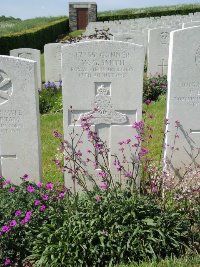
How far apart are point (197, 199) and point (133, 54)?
1.72 meters

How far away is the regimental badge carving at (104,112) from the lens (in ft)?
13.8

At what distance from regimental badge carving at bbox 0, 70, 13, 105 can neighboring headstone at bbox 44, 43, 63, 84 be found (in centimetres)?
652

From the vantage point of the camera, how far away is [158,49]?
34.7 ft

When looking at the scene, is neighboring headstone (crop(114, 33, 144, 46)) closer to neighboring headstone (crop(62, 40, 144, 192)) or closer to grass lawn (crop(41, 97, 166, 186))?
grass lawn (crop(41, 97, 166, 186))

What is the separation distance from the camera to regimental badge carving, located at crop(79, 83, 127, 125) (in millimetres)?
4219

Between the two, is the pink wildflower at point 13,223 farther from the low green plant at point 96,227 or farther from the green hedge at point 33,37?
the green hedge at point 33,37

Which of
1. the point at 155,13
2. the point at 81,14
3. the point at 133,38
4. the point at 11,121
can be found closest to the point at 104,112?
the point at 11,121

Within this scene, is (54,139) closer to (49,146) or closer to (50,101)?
(49,146)

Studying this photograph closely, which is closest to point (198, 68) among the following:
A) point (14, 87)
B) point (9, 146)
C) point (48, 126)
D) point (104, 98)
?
point (104, 98)

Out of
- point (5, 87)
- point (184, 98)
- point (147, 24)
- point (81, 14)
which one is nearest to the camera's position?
point (5, 87)

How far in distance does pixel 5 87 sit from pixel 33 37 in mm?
20153

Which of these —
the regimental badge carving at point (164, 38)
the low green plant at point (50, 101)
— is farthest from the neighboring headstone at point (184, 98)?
the regimental badge carving at point (164, 38)

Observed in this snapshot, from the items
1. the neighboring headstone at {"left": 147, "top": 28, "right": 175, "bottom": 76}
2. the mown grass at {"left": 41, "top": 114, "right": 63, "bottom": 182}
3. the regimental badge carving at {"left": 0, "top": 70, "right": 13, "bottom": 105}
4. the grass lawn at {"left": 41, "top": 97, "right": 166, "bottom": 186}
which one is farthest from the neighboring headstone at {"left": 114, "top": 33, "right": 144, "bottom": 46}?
the regimental badge carving at {"left": 0, "top": 70, "right": 13, "bottom": 105}

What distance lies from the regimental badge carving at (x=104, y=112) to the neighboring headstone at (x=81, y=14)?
31549 millimetres
